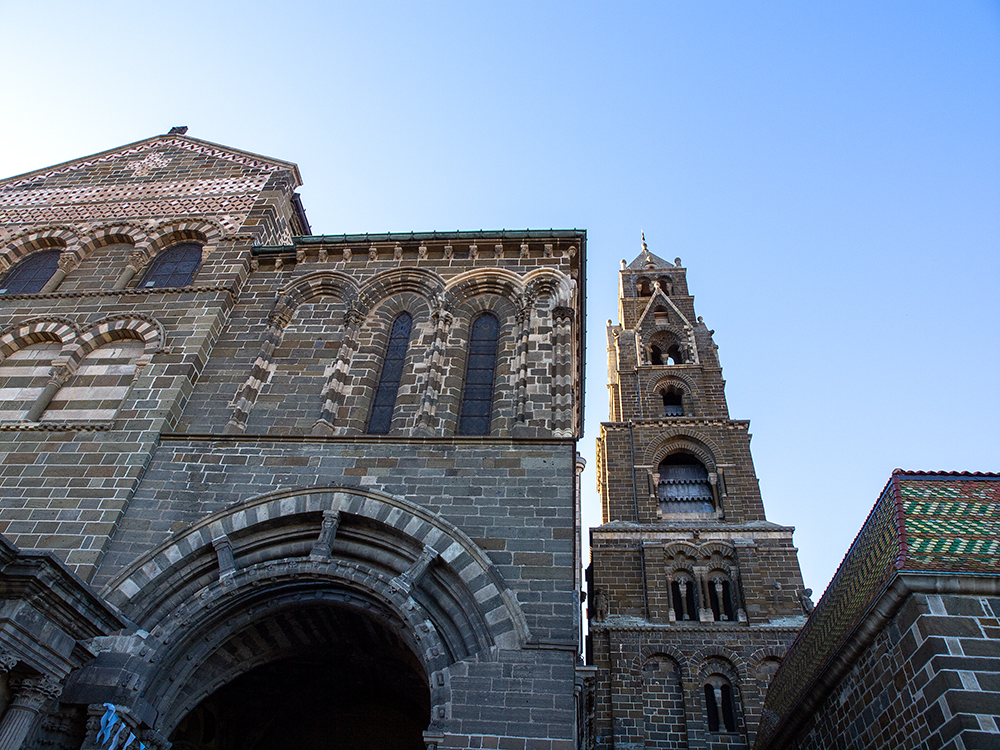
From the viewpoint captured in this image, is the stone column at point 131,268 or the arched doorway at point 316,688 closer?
the arched doorway at point 316,688

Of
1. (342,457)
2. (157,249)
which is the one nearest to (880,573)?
(342,457)

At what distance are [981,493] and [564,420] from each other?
18.3ft

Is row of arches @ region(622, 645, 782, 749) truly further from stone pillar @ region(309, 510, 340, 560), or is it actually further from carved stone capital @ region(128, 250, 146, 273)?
carved stone capital @ region(128, 250, 146, 273)

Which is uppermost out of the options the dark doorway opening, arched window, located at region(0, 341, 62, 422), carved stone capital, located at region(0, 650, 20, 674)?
arched window, located at region(0, 341, 62, 422)

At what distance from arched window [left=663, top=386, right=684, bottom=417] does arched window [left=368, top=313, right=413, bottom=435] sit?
22.2 metres

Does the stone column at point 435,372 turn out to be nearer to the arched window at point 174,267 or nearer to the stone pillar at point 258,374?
the stone pillar at point 258,374

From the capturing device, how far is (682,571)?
1019 inches

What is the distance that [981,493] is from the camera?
8562 mm

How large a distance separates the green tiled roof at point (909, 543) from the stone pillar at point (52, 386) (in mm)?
12939

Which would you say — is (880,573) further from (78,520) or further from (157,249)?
(157,249)

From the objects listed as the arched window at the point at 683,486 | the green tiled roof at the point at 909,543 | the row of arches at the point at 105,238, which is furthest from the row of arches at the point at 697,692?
the row of arches at the point at 105,238

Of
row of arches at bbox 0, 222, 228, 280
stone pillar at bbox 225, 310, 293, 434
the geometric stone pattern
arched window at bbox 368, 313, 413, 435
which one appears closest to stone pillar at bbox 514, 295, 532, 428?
arched window at bbox 368, 313, 413, 435

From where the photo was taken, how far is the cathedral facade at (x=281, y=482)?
8.43 m

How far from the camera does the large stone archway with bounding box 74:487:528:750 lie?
8797 mm
